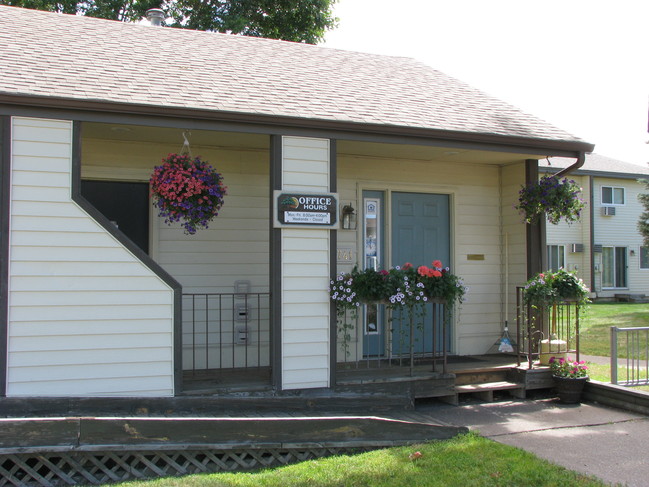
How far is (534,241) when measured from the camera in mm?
8000

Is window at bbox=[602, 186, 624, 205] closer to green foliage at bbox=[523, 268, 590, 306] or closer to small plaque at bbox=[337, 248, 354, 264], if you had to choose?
green foliage at bbox=[523, 268, 590, 306]

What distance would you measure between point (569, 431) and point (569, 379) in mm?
1240

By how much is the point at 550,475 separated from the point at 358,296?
2.42 metres

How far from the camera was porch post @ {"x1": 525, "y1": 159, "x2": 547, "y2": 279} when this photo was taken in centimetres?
798

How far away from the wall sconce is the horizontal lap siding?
59cm

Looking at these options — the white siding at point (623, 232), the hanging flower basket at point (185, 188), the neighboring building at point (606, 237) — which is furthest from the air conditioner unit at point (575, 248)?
the hanging flower basket at point (185, 188)

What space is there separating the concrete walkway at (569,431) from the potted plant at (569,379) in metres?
0.12

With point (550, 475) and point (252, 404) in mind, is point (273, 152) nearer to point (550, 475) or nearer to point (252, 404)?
point (252, 404)

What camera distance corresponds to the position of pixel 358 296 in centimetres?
625

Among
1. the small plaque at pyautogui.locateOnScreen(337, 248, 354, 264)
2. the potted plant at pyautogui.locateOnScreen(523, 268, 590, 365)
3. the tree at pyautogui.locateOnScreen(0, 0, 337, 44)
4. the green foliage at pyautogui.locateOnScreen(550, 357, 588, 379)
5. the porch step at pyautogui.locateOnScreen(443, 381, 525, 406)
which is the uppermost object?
the tree at pyautogui.locateOnScreen(0, 0, 337, 44)

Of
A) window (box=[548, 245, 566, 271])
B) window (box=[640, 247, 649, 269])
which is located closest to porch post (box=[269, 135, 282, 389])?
window (box=[548, 245, 566, 271])

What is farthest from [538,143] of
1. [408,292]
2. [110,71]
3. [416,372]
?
[110,71]

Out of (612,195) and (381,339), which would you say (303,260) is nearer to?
(381,339)

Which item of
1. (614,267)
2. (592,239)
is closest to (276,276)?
(592,239)
